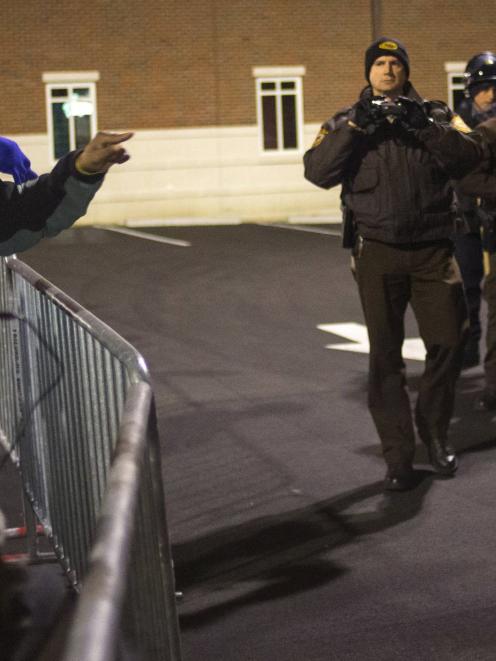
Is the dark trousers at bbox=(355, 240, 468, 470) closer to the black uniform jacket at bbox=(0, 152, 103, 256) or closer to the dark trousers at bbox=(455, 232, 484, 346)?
the black uniform jacket at bbox=(0, 152, 103, 256)

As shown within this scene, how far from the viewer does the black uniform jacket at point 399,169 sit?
6520 millimetres

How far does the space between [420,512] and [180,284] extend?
10.4 metres

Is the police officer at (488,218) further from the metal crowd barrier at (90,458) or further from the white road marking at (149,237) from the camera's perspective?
the white road marking at (149,237)

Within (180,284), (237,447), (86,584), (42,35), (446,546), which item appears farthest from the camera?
(42,35)

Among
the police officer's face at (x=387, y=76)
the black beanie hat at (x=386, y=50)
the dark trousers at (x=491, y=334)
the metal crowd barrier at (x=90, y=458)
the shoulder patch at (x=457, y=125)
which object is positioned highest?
the black beanie hat at (x=386, y=50)

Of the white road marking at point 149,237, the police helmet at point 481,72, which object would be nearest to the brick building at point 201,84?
the white road marking at point 149,237

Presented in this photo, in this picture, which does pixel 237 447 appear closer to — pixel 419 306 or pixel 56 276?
pixel 419 306

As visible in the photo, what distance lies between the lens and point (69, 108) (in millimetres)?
28969

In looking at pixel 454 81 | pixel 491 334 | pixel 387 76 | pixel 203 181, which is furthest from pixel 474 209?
pixel 454 81

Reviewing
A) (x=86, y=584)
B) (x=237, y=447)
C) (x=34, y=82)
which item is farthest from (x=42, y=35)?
(x=86, y=584)

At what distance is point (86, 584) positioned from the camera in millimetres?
1832

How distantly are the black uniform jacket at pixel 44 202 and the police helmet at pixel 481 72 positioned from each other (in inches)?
173

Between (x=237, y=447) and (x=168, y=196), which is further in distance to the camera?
(x=168, y=196)

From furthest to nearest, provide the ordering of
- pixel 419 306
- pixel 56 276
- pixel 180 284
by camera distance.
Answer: pixel 56 276, pixel 180 284, pixel 419 306
